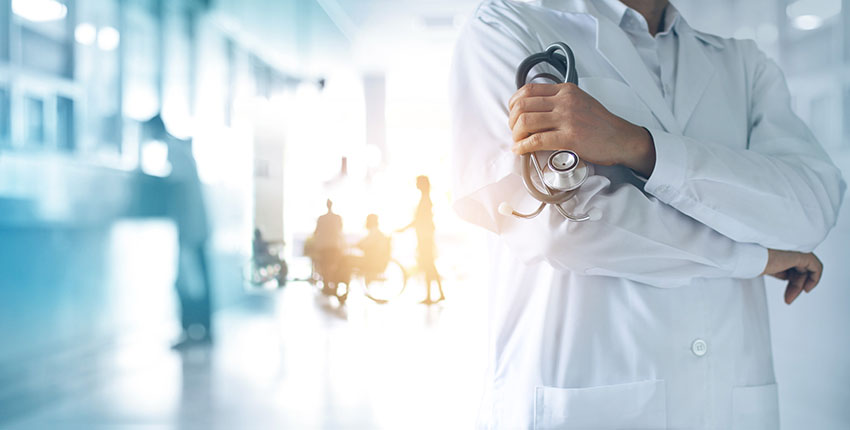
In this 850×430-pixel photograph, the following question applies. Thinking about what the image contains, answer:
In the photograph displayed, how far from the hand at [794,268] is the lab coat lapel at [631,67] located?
0.29 m

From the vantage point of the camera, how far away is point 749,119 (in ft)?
3.59

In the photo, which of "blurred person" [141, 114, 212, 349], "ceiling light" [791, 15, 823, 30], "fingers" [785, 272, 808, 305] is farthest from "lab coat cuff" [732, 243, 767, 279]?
"blurred person" [141, 114, 212, 349]

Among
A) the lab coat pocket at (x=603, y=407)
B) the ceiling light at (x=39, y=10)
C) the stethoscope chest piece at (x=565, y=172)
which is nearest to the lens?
the stethoscope chest piece at (x=565, y=172)

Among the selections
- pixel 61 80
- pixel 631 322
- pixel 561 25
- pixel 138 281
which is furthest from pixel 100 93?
pixel 631 322

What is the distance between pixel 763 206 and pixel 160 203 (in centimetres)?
272

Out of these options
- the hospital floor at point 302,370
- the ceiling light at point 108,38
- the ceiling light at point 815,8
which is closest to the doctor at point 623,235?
the ceiling light at point 815,8

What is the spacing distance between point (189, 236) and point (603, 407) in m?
2.53

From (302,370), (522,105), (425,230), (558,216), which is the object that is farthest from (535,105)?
(302,370)

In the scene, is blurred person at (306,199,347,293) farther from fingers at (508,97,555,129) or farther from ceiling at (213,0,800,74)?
fingers at (508,97,555,129)

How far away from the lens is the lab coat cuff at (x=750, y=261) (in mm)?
877

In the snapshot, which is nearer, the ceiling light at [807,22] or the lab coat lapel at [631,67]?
the lab coat lapel at [631,67]

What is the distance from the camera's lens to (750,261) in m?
0.88

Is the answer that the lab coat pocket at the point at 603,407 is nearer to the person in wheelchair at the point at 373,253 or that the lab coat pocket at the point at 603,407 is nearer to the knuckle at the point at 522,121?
the knuckle at the point at 522,121

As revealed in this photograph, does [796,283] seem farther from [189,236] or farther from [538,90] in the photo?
[189,236]
